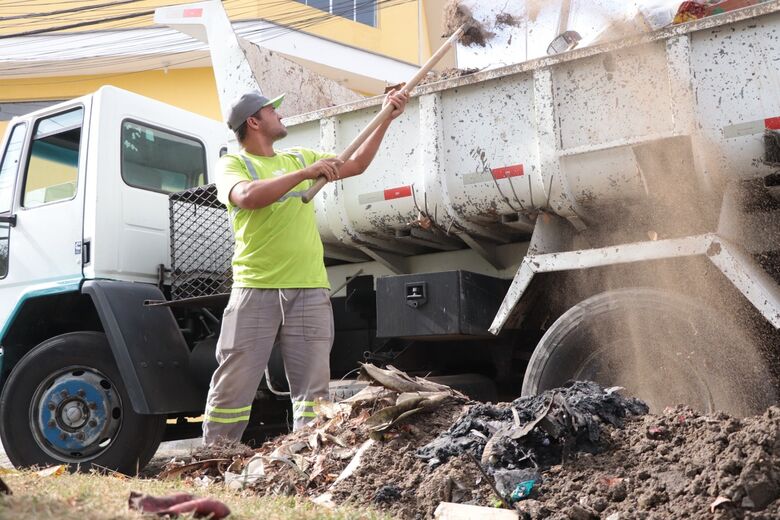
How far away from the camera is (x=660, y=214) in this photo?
151 inches

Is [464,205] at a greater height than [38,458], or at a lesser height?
greater

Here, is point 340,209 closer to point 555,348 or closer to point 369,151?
point 369,151

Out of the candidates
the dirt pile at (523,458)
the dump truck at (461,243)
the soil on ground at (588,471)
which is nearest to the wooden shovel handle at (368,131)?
the dump truck at (461,243)

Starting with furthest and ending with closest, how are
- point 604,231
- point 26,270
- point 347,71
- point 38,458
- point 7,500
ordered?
1. point 347,71
2. point 26,270
3. point 38,458
4. point 604,231
5. point 7,500

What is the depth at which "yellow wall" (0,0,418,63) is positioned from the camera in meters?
14.9

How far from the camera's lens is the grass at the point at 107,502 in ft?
7.72

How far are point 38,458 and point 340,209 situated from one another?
245 cm

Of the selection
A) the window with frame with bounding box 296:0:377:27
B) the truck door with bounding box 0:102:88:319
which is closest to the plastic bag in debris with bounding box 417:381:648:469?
the truck door with bounding box 0:102:88:319

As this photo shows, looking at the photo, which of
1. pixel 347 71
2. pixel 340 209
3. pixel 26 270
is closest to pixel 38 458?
pixel 26 270

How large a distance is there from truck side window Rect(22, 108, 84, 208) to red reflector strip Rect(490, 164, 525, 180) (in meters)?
2.98

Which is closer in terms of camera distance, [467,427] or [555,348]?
[467,427]

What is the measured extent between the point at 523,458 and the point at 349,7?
13771mm

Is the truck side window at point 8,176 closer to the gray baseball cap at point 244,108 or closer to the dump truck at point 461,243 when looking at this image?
the dump truck at point 461,243

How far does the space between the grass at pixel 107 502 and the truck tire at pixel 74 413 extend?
4.58 feet
